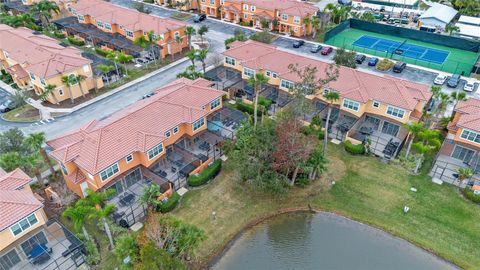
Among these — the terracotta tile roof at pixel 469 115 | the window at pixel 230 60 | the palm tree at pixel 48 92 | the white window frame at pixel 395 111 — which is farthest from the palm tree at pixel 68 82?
the terracotta tile roof at pixel 469 115

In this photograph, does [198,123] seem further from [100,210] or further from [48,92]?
[48,92]

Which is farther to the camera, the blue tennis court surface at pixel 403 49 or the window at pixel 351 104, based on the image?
the blue tennis court surface at pixel 403 49

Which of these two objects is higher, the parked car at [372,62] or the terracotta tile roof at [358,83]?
the terracotta tile roof at [358,83]

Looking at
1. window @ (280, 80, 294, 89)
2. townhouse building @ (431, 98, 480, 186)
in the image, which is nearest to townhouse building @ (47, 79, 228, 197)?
window @ (280, 80, 294, 89)

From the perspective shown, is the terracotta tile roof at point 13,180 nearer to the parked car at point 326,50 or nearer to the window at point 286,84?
the window at point 286,84

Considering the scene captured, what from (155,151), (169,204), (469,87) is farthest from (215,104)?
(469,87)

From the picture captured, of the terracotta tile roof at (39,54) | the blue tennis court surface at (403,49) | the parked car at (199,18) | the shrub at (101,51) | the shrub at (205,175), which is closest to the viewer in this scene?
the shrub at (205,175)

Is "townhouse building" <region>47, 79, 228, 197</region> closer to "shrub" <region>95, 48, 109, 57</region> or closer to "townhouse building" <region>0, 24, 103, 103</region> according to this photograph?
"townhouse building" <region>0, 24, 103, 103</region>
